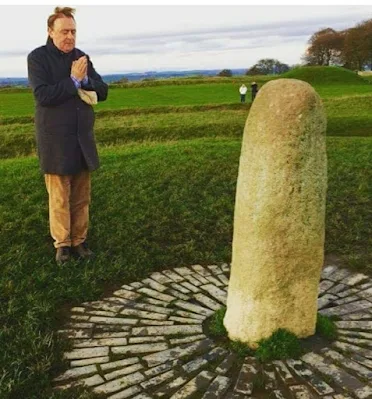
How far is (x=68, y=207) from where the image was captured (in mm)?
6816

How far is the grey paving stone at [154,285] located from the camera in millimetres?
6254

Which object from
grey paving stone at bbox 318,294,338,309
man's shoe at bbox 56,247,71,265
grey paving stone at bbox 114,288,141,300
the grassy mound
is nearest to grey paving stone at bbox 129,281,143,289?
grey paving stone at bbox 114,288,141,300

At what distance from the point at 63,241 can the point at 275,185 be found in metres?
3.38

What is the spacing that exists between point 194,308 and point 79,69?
302 centimetres

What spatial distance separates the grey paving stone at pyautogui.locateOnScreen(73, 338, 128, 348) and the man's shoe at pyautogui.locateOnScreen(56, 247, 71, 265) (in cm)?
192

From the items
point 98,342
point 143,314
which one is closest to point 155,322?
point 143,314

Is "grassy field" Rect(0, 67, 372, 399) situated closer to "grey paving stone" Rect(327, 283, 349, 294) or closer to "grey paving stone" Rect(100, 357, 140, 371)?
"grey paving stone" Rect(100, 357, 140, 371)

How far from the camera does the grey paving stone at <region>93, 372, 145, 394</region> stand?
14.0 ft

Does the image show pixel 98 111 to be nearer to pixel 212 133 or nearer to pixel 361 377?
pixel 212 133

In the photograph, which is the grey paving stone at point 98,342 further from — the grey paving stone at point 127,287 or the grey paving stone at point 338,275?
the grey paving stone at point 338,275

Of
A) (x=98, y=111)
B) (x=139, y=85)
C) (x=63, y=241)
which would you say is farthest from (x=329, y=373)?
(x=139, y=85)

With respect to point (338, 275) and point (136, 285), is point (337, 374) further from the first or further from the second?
point (136, 285)

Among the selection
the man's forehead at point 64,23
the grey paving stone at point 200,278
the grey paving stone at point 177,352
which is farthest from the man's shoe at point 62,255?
the man's forehead at point 64,23

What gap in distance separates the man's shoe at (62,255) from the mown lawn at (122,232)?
104 mm
